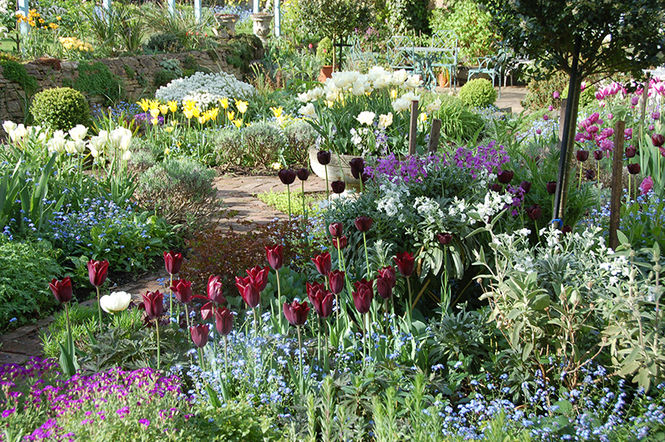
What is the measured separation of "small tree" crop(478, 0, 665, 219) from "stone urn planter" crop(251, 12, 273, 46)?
1453cm

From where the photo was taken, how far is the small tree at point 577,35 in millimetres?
3053

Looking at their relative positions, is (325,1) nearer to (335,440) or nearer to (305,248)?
(305,248)

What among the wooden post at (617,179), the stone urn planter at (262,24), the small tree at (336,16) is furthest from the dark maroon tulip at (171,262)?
the stone urn planter at (262,24)

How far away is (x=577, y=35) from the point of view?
3.32 m

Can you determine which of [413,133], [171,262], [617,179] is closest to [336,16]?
[413,133]

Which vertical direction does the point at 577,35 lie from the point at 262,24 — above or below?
below

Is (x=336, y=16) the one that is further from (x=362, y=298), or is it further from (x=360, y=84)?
(x=362, y=298)

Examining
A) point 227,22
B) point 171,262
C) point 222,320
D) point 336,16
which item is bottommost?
point 222,320

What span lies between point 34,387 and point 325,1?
9.39m

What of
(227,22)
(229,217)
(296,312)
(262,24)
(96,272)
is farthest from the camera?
(262,24)

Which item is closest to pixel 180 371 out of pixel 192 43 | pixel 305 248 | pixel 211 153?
pixel 305 248

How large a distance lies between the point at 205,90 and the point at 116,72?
1678mm

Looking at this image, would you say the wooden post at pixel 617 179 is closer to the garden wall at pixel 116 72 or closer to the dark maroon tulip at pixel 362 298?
the dark maroon tulip at pixel 362 298

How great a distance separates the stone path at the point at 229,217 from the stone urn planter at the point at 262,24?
35.0 ft
